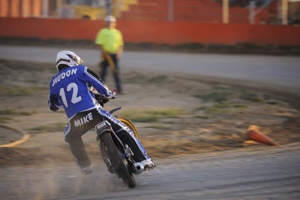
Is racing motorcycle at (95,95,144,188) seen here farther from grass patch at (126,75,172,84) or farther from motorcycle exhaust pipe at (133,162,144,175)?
grass patch at (126,75,172,84)

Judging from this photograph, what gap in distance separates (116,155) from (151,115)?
608cm

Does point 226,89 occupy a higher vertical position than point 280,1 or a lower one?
lower

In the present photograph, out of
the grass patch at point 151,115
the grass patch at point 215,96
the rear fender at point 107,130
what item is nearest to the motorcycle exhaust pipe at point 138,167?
the rear fender at point 107,130

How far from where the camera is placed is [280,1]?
94.7 feet

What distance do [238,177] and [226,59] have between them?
1760 cm

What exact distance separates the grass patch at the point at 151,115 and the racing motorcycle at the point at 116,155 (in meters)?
5.15

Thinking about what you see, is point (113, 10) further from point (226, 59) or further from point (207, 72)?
point (207, 72)

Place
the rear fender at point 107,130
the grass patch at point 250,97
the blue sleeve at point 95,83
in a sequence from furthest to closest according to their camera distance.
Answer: the grass patch at point 250,97 < the blue sleeve at point 95,83 < the rear fender at point 107,130

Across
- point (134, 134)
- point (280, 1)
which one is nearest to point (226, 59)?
point (280, 1)

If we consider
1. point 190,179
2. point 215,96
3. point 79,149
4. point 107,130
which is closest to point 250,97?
point 215,96

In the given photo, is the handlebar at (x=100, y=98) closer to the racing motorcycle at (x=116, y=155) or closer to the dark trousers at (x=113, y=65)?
the racing motorcycle at (x=116, y=155)

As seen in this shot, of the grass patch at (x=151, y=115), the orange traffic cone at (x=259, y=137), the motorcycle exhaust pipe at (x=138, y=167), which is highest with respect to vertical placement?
the motorcycle exhaust pipe at (x=138, y=167)

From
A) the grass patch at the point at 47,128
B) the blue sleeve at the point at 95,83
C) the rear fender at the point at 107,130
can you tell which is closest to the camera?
the rear fender at the point at 107,130

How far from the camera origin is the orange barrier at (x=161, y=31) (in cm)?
2806
